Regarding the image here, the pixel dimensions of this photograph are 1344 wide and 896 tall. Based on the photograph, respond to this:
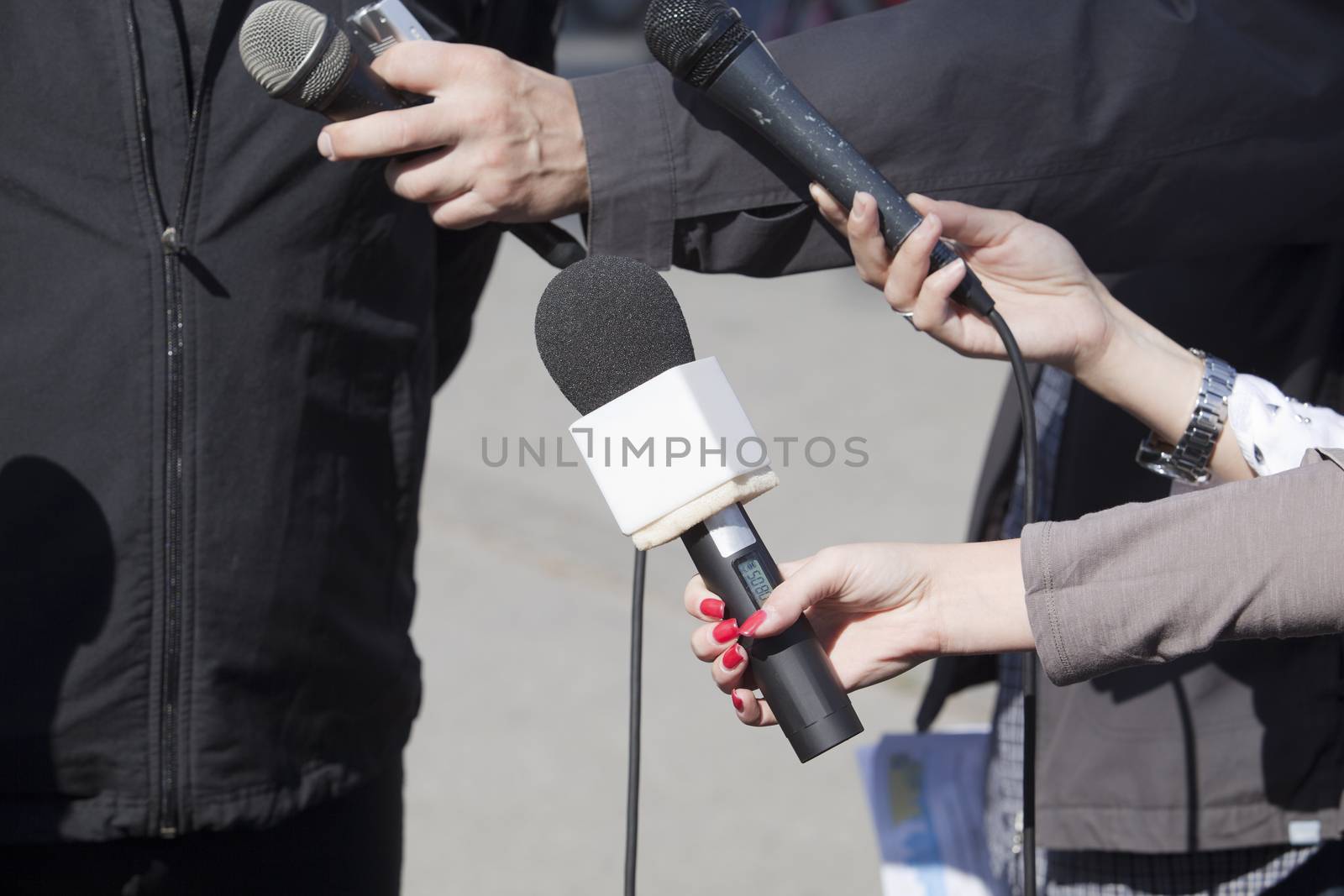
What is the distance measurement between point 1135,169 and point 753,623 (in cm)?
76

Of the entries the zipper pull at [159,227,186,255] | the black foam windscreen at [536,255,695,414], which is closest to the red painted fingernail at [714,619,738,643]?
the black foam windscreen at [536,255,695,414]

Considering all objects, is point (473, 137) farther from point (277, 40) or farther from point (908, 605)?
point (908, 605)

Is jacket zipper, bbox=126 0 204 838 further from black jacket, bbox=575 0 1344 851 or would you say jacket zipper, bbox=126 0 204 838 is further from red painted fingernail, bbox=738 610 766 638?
red painted fingernail, bbox=738 610 766 638

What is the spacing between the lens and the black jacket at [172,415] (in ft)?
4.21

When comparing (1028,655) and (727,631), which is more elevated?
(727,631)

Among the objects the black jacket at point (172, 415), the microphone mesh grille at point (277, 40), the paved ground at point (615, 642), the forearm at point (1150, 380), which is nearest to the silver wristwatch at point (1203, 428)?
the forearm at point (1150, 380)

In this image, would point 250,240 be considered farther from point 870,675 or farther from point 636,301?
point 870,675

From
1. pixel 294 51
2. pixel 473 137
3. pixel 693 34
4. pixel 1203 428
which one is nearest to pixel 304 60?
pixel 294 51

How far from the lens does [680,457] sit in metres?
0.98

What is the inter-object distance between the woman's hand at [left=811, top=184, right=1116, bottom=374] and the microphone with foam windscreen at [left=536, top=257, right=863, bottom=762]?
0.33 metres

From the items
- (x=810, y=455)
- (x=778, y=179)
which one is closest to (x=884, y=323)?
(x=810, y=455)

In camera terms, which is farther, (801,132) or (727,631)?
(801,132)

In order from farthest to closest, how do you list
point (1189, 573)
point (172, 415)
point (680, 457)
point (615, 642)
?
point (615, 642) < point (172, 415) < point (1189, 573) < point (680, 457)

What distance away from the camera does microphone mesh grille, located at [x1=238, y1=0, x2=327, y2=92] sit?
1.16 meters
